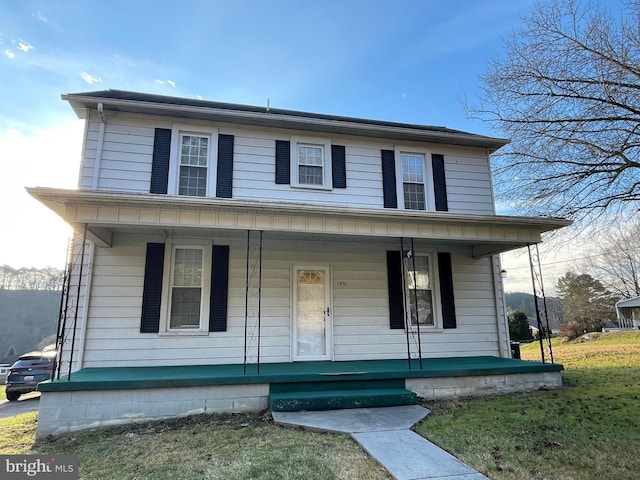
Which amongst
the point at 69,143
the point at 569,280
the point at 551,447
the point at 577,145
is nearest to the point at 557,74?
the point at 577,145

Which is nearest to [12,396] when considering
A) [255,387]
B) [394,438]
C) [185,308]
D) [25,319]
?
[185,308]

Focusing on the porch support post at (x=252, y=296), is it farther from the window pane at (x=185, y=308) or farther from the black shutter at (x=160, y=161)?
the black shutter at (x=160, y=161)

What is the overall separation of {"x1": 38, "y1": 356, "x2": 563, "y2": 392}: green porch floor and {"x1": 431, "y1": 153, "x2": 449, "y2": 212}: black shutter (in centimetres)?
327

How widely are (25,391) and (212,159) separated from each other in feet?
28.8

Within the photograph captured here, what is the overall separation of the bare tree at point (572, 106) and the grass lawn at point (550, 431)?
342 centimetres

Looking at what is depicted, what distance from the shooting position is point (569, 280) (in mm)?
30359

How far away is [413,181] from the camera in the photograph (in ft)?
25.2

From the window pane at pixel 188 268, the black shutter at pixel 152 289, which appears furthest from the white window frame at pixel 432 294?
the black shutter at pixel 152 289

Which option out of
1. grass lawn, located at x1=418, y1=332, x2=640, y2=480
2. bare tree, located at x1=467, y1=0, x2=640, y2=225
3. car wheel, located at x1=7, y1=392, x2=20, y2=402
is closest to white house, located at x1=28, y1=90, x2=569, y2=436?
grass lawn, located at x1=418, y1=332, x2=640, y2=480

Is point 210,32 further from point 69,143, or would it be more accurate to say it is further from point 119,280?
point 119,280

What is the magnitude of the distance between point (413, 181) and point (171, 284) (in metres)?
5.42

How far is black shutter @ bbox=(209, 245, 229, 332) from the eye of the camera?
6.25 m

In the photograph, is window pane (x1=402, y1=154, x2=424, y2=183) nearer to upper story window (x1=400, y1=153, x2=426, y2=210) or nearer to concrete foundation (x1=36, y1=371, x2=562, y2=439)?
upper story window (x1=400, y1=153, x2=426, y2=210)

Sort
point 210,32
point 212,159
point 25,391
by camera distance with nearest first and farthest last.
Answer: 1. point 212,159
2. point 210,32
3. point 25,391
